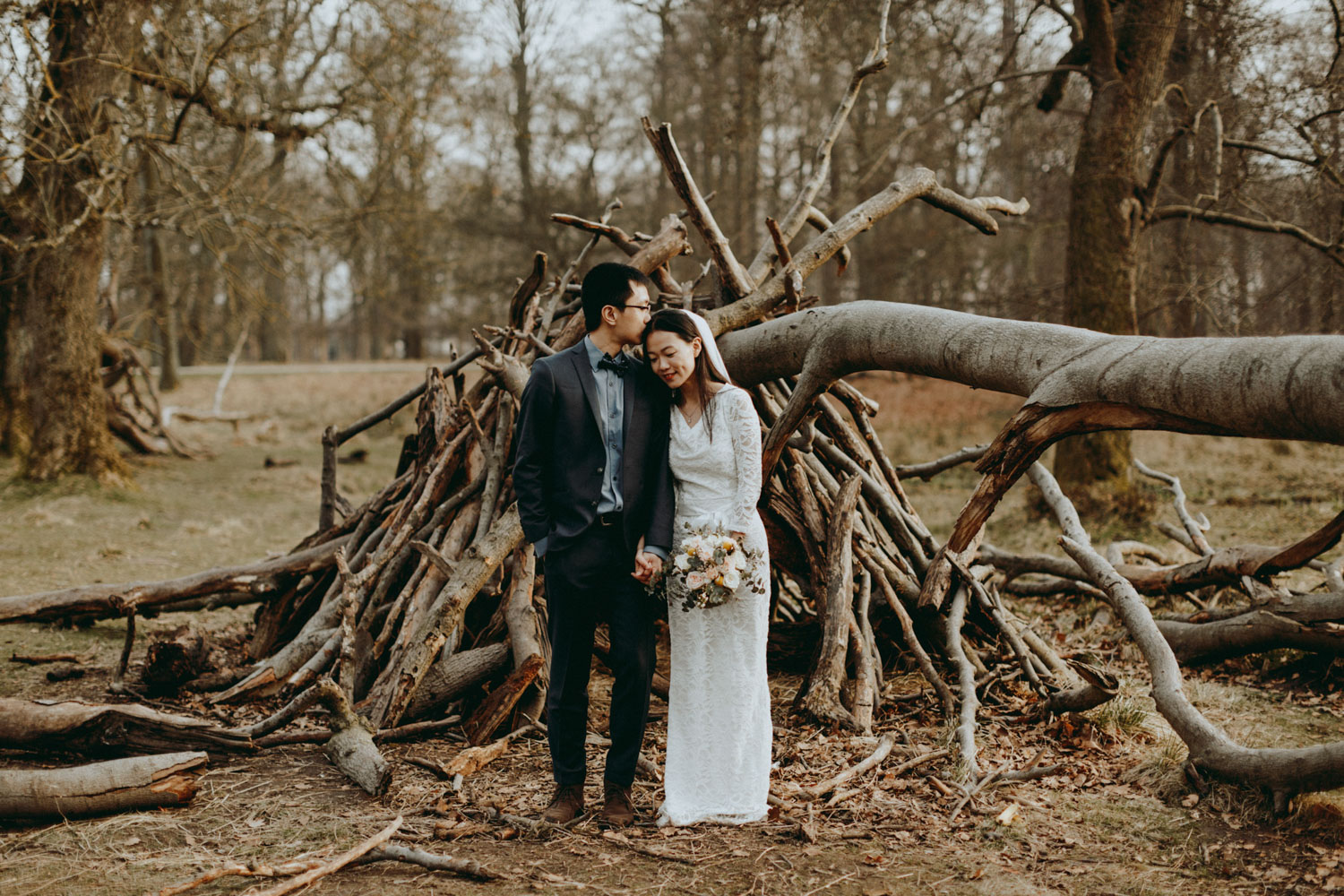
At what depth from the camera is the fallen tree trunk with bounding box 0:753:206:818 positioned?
379 centimetres

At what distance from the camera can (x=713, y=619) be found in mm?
3938

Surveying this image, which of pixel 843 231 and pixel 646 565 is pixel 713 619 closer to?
pixel 646 565

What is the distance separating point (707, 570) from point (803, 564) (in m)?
1.95

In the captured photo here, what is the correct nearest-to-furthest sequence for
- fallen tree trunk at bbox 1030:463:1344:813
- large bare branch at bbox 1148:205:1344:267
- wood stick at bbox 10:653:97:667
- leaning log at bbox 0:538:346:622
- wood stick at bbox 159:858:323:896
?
wood stick at bbox 159:858:323:896
fallen tree trunk at bbox 1030:463:1344:813
wood stick at bbox 10:653:97:667
leaning log at bbox 0:538:346:622
large bare branch at bbox 1148:205:1344:267

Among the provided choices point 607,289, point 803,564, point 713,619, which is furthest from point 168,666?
point 803,564

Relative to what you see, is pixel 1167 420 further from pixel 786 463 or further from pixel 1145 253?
pixel 1145 253

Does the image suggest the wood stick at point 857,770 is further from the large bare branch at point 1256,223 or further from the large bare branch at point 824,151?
the large bare branch at point 1256,223

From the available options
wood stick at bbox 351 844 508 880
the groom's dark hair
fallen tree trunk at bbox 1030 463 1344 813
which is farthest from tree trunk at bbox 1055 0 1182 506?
wood stick at bbox 351 844 508 880

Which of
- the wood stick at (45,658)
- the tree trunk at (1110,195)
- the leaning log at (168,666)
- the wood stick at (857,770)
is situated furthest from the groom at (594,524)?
the tree trunk at (1110,195)

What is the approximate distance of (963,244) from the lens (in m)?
19.6

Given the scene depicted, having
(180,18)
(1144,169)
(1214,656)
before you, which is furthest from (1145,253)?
(180,18)

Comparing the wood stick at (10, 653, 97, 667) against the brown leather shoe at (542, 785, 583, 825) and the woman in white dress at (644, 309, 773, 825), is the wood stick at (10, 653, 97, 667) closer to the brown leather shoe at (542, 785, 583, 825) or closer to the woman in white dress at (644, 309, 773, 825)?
the brown leather shoe at (542, 785, 583, 825)

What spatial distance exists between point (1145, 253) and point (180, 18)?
37.5ft

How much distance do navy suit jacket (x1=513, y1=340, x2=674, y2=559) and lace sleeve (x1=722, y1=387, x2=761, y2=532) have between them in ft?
0.92
